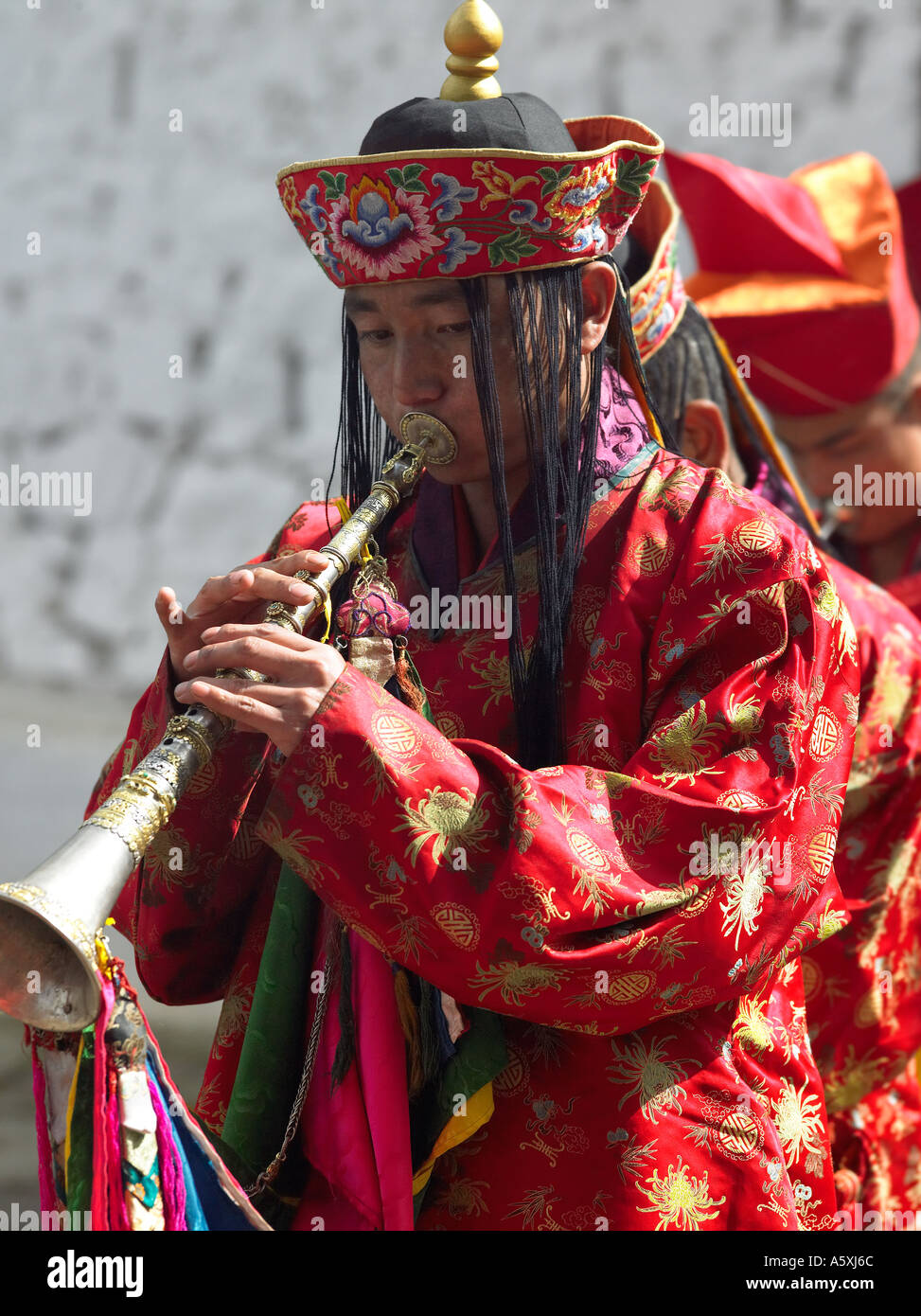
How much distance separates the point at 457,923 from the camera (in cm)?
173

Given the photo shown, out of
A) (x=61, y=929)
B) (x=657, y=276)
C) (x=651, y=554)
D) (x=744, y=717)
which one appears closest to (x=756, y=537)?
(x=651, y=554)

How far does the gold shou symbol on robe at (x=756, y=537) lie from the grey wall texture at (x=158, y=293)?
12.9 feet

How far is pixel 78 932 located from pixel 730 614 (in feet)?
2.71

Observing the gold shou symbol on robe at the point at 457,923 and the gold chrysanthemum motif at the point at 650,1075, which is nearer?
the gold shou symbol on robe at the point at 457,923

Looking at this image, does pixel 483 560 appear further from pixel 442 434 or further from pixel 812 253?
pixel 812 253

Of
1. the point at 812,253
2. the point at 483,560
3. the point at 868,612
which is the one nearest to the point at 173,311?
the point at 812,253

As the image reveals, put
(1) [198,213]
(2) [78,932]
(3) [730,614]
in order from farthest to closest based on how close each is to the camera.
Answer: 1. (1) [198,213]
2. (3) [730,614]
3. (2) [78,932]

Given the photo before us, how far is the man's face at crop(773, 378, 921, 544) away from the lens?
392cm

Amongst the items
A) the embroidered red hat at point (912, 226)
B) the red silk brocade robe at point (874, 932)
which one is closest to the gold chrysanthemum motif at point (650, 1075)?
the red silk brocade robe at point (874, 932)

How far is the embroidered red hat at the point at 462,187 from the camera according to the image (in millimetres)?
1907

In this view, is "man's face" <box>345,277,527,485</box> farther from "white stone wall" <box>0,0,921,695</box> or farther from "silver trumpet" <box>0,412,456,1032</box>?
"white stone wall" <box>0,0,921,695</box>

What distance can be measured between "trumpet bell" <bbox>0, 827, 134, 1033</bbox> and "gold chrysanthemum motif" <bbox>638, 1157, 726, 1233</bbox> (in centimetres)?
69

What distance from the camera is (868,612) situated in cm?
294

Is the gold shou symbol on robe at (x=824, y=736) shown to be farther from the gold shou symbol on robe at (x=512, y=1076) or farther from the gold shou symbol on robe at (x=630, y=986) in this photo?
the gold shou symbol on robe at (x=512, y=1076)
